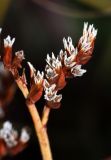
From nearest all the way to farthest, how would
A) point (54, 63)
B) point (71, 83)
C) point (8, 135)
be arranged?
point (54, 63) → point (8, 135) → point (71, 83)

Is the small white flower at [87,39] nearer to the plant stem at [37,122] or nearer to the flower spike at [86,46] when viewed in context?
the flower spike at [86,46]

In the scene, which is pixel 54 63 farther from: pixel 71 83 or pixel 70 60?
pixel 71 83

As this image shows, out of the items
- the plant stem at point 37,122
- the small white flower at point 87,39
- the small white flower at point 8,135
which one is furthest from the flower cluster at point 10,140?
the small white flower at point 87,39

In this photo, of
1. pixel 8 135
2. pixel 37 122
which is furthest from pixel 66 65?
pixel 8 135

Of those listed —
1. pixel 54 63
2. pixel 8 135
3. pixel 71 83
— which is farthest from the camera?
pixel 71 83

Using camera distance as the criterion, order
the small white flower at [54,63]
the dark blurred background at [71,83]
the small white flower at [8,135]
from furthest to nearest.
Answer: the dark blurred background at [71,83]
the small white flower at [8,135]
the small white flower at [54,63]

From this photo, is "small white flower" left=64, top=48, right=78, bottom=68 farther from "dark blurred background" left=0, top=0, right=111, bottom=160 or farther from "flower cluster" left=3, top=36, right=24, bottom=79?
"dark blurred background" left=0, top=0, right=111, bottom=160
